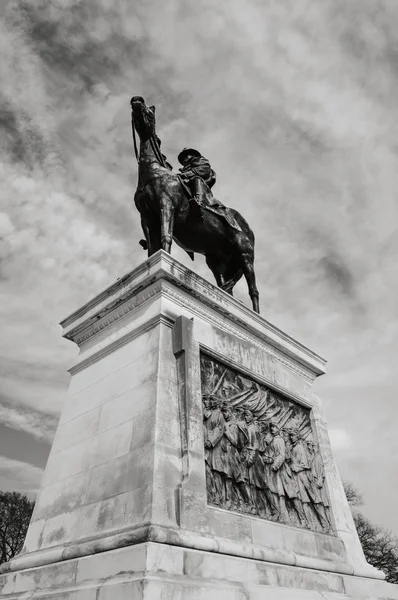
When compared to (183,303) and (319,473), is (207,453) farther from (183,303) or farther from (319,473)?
(319,473)

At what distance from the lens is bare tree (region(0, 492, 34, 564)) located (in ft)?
121

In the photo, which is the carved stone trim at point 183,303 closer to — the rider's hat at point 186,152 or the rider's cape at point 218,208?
the rider's cape at point 218,208

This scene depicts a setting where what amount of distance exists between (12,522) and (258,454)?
39384 mm

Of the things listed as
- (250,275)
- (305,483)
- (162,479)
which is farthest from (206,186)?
(162,479)

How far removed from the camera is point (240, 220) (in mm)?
10453

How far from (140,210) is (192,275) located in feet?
8.31

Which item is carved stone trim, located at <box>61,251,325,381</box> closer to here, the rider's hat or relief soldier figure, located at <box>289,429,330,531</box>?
relief soldier figure, located at <box>289,429,330,531</box>

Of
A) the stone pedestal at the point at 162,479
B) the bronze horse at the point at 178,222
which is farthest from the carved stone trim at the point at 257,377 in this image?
the bronze horse at the point at 178,222

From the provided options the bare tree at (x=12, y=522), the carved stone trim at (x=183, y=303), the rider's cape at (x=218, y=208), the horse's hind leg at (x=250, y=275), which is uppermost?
the bare tree at (x=12, y=522)

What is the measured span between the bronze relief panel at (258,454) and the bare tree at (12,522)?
3551cm

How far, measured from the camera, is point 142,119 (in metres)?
9.16

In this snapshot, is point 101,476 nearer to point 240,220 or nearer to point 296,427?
point 296,427

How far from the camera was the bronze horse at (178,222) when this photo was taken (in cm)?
864

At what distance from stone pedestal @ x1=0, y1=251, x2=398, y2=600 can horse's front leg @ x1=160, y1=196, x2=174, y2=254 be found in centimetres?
116
